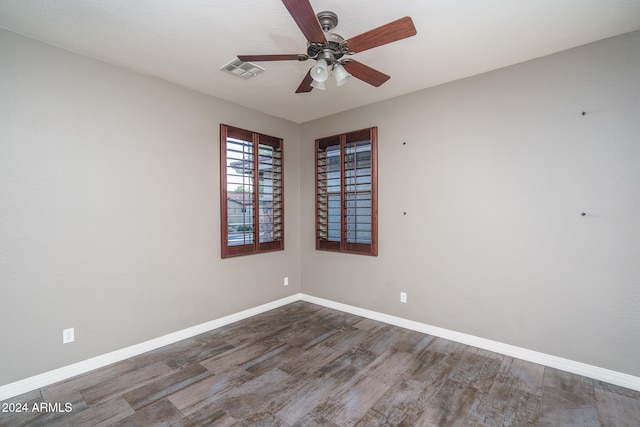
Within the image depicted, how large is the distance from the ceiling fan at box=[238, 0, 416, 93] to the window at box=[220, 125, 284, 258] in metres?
1.61

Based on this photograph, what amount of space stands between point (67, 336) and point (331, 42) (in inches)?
123

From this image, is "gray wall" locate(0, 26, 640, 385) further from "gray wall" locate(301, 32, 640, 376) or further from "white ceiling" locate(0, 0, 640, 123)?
"white ceiling" locate(0, 0, 640, 123)

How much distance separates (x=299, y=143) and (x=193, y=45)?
2308mm

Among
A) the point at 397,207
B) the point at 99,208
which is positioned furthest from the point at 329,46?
the point at 99,208

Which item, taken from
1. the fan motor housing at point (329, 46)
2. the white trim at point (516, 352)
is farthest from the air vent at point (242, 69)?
the white trim at point (516, 352)

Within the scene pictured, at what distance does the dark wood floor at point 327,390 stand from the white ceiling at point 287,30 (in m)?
2.75

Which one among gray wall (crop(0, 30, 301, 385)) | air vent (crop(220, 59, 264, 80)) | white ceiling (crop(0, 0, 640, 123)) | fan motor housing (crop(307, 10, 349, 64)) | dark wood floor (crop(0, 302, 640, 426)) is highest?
white ceiling (crop(0, 0, 640, 123))

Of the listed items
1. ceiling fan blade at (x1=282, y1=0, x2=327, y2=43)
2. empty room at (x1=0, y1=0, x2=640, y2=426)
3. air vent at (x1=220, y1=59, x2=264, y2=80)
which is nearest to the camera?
ceiling fan blade at (x1=282, y1=0, x2=327, y2=43)

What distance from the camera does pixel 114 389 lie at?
7.48ft

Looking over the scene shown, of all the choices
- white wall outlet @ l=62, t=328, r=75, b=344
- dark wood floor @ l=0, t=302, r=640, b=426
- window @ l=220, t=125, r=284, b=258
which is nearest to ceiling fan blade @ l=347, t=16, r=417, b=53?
window @ l=220, t=125, r=284, b=258

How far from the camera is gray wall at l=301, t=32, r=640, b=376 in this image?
2320mm

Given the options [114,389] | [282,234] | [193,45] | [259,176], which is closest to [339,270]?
[282,234]

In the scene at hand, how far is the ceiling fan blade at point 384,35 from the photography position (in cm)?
163

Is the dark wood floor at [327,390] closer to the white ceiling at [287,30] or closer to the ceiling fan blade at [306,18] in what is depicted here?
the ceiling fan blade at [306,18]
